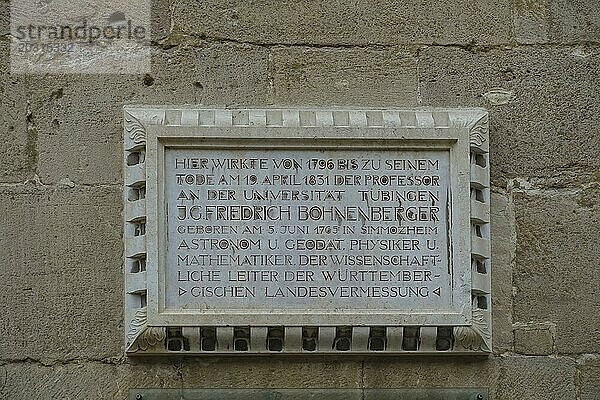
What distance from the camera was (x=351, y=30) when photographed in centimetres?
394

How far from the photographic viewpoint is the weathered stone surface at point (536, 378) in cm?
379

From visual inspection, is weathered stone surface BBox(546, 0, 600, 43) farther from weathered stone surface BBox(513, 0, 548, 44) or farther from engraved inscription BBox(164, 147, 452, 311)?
engraved inscription BBox(164, 147, 452, 311)

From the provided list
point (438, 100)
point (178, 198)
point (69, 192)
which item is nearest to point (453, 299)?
point (438, 100)

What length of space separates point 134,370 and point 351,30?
1342 mm

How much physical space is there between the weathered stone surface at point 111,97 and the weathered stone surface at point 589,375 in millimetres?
1363

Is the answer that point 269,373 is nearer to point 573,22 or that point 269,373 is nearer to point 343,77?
point 343,77

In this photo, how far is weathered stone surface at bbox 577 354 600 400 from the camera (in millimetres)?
3807

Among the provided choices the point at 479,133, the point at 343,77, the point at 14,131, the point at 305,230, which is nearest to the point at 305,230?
the point at 305,230

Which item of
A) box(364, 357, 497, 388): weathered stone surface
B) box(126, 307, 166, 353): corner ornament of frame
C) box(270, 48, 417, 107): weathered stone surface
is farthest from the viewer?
box(270, 48, 417, 107): weathered stone surface

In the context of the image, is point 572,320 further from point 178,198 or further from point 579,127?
point 178,198

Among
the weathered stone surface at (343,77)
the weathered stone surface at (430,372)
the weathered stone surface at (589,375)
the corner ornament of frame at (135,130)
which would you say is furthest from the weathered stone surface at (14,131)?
the weathered stone surface at (589,375)

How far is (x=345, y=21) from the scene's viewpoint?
394 centimetres

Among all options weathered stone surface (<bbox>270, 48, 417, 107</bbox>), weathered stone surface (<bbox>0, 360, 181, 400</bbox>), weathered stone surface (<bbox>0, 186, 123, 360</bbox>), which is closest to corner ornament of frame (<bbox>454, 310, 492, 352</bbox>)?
weathered stone surface (<bbox>270, 48, 417, 107</bbox>)

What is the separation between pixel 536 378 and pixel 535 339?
127 millimetres
